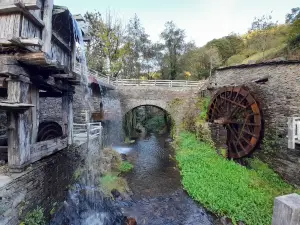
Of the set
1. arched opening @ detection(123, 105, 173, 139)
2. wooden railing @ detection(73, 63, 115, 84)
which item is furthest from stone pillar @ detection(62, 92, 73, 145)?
arched opening @ detection(123, 105, 173, 139)

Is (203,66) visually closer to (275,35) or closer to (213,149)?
(275,35)

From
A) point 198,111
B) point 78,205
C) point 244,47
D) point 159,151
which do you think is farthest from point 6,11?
point 244,47

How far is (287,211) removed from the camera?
938 mm

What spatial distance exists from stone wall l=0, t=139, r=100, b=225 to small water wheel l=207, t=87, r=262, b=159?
7.54 metres

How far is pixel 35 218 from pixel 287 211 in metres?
4.89

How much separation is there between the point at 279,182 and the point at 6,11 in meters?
9.72

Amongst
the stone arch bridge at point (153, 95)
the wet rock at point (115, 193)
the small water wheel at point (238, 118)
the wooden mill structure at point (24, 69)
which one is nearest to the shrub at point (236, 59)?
the stone arch bridge at point (153, 95)

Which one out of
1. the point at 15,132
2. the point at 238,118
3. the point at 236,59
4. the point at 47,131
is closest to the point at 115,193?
the point at 47,131

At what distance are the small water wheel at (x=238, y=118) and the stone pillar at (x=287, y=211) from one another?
29.6ft

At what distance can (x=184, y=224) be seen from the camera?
562 centimetres

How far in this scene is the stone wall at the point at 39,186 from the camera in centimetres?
369

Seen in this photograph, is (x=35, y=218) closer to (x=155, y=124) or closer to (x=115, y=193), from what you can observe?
(x=115, y=193)

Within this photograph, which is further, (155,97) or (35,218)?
(155,97)

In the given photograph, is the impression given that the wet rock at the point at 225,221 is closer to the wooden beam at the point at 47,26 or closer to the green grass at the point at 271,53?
the wooden beam at the point at 47,26
